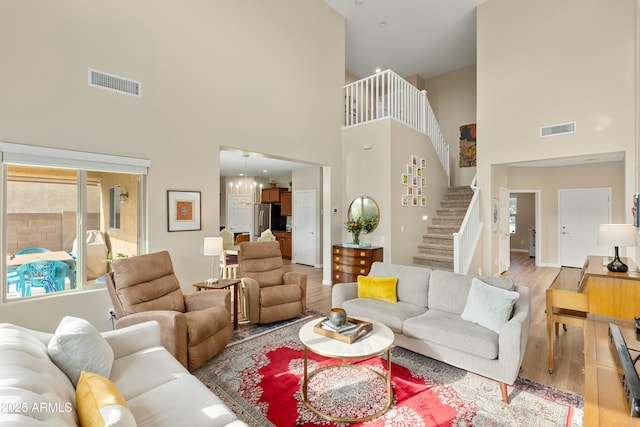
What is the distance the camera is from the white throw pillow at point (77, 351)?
62.4 inches

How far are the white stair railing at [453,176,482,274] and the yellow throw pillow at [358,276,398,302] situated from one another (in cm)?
208

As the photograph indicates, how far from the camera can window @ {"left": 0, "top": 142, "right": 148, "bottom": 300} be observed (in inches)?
118

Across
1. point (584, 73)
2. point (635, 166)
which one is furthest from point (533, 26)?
point (635, 166)

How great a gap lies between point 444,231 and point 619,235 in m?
3.63

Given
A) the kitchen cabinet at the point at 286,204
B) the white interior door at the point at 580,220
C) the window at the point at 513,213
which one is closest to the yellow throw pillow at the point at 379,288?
the kitchen cabinet at the point at 286,204

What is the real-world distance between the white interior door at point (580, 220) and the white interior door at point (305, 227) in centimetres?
636

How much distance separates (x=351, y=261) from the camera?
5.76 metres

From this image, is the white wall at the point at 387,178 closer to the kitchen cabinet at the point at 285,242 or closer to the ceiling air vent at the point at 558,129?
the ceiling air vent at the point at 558,129

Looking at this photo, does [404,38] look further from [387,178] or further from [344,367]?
[344,367]

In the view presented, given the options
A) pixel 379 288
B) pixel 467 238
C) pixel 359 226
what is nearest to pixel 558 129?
pixel 467 238

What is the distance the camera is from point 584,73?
4.80 meters

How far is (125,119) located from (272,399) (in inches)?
135

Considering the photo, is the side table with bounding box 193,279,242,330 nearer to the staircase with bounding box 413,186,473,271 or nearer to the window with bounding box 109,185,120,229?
the window with bounding box 109,185,120,229

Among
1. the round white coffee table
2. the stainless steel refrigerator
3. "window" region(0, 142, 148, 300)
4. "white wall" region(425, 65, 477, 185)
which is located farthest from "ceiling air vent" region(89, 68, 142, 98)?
"white wall" region(425, 65, 477, 185)
